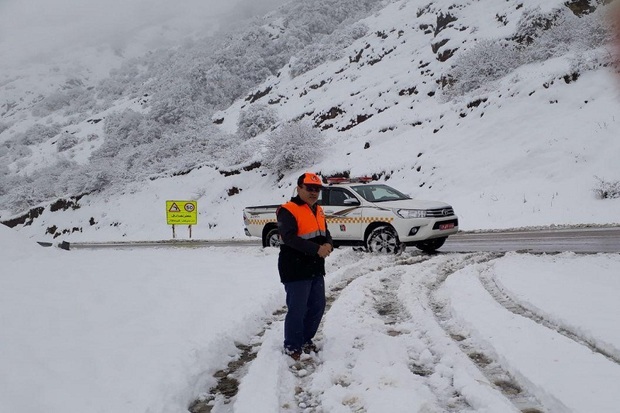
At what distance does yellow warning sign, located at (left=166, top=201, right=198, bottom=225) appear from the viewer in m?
22.6

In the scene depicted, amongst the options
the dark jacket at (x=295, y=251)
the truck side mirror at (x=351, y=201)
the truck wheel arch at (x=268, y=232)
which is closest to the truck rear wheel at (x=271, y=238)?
the truck wheel arch at (x=268, y=232)

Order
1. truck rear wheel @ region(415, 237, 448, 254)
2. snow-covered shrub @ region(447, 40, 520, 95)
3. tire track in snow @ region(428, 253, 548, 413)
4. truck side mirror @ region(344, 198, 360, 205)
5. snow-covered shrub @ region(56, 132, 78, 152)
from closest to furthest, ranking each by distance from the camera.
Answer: tire track in snow @ region(428, 253, 548, 413), truck rear wheel @ region(415, 237, 448, 254), truck side mirror @ region(344, 198, 360, 205), snow-covered shrub @ region(447, 40, 520, 95), snow-covered shrub @ region(56, 132, 78, 152)

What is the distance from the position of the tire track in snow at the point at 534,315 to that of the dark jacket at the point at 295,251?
2.30m

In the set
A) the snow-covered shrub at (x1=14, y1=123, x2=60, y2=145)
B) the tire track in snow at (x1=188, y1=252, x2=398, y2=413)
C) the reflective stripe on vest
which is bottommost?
the tire track in snow at (x1=188, y1=252, x2=398, y2=413)

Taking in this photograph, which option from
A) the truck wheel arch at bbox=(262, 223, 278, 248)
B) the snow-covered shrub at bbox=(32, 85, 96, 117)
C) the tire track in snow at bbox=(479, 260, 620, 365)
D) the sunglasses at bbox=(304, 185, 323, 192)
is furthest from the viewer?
the snow-covered shrub at bbox=(32, 85, 96, 117)

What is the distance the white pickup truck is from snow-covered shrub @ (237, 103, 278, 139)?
97.0 ft

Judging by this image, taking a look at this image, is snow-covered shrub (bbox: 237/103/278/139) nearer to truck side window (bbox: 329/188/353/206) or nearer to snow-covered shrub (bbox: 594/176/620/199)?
snow-covered shrub (bbox: 594/176/620/199)

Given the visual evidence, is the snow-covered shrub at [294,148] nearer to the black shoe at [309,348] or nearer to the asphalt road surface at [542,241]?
the asphalt road surface at [542,241]

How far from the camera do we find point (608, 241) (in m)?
9.09

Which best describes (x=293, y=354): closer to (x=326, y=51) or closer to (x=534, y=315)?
(x=534, y=315)

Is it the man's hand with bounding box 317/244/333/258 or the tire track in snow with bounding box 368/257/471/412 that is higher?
the man's hand with bounding box 317/244/333/258

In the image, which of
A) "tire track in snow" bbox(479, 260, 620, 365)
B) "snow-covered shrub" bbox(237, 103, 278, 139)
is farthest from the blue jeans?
"snow-covered shrub" bbox(237, 103, 278, 139)

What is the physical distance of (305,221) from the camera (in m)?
4.42

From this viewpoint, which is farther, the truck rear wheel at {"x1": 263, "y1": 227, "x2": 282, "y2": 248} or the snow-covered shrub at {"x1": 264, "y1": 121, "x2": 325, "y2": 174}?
the snow-covered shrub at {"x1": 264, "y1": 121, "x2": 325, "y2": 174}
